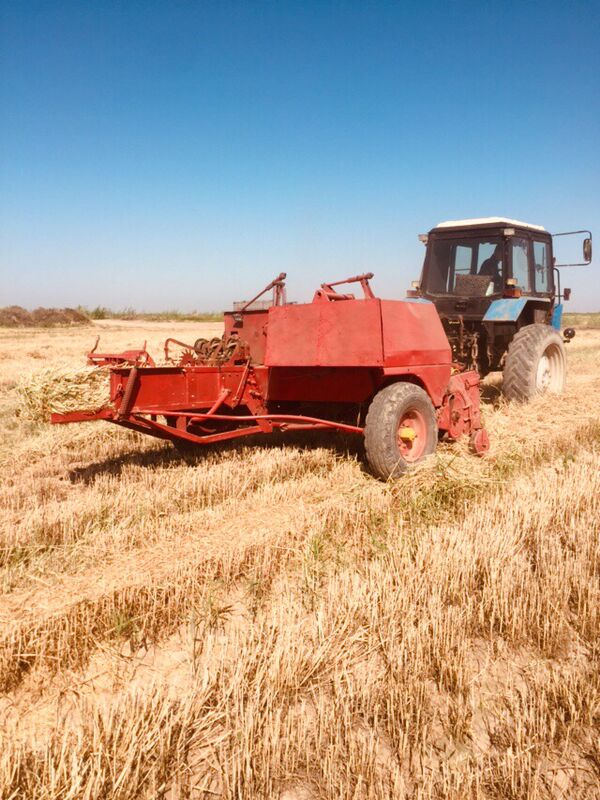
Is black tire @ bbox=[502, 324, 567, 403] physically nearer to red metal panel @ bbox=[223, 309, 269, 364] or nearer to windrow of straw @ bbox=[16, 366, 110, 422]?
red metal panel @ bbox=[223, 309, 269, 364]

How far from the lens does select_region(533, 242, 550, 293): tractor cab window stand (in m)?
8.11

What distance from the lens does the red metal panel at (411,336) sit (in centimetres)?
461

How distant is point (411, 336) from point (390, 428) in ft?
2.65

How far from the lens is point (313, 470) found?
515cm

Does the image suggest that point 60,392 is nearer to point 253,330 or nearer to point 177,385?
point 177,385

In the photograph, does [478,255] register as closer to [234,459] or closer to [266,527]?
[234,459]

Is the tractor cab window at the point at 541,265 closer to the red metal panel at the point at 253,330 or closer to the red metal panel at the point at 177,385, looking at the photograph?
the red metal panel at the point at 253,330

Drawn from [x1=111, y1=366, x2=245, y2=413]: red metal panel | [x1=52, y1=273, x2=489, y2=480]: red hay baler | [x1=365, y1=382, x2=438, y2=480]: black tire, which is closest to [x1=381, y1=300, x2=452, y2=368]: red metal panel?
[x1=52, y1=273, x2=489, y2=480]: red hay baler

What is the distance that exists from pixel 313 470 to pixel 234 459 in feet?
2.38

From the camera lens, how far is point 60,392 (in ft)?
13.7

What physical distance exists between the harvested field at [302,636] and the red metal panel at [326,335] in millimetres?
946

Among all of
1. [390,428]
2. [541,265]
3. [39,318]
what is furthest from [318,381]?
[39,318]

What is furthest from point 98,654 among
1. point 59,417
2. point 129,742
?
point 59,417

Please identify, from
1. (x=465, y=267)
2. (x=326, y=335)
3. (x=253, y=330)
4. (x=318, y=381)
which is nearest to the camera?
(x=326, y=335)
